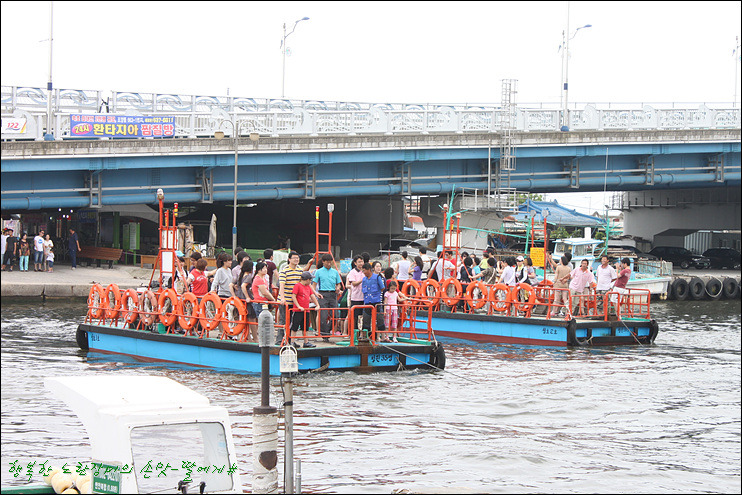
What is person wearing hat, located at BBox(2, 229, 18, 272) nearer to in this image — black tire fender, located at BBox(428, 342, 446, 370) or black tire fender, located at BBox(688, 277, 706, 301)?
black tire fender, located at BBox(428, 342, 446, 370)

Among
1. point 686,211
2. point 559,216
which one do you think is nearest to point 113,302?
point 686,211

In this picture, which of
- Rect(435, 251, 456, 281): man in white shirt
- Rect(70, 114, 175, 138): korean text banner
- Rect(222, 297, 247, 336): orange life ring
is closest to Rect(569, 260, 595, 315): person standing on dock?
Rect(435, 251, 456, 281): man in white shirt

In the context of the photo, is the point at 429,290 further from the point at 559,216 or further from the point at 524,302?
the point at 559,216

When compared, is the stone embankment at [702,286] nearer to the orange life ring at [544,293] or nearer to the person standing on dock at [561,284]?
the orange life ring at [544,293]

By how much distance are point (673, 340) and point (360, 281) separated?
1238cm

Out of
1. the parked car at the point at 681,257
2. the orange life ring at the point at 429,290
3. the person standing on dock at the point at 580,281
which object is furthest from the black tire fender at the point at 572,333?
the parked car at the point at 681,257

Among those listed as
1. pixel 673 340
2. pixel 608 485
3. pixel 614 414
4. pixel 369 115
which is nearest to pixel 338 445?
pixel 608 485

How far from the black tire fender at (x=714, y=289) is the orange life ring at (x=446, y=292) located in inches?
860

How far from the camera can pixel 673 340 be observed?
2814 cm

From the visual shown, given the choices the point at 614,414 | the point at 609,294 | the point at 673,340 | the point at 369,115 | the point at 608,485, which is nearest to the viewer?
the point at 608,485

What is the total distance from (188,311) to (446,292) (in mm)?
9851

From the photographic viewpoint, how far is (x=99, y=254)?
1709 inches

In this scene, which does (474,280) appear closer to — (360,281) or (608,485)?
(360,281)

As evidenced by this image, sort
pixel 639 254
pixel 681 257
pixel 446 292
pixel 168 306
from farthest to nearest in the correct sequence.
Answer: pixel 681 257 → pixel 639 254 → pixel 446 292 → pixel 168 306
